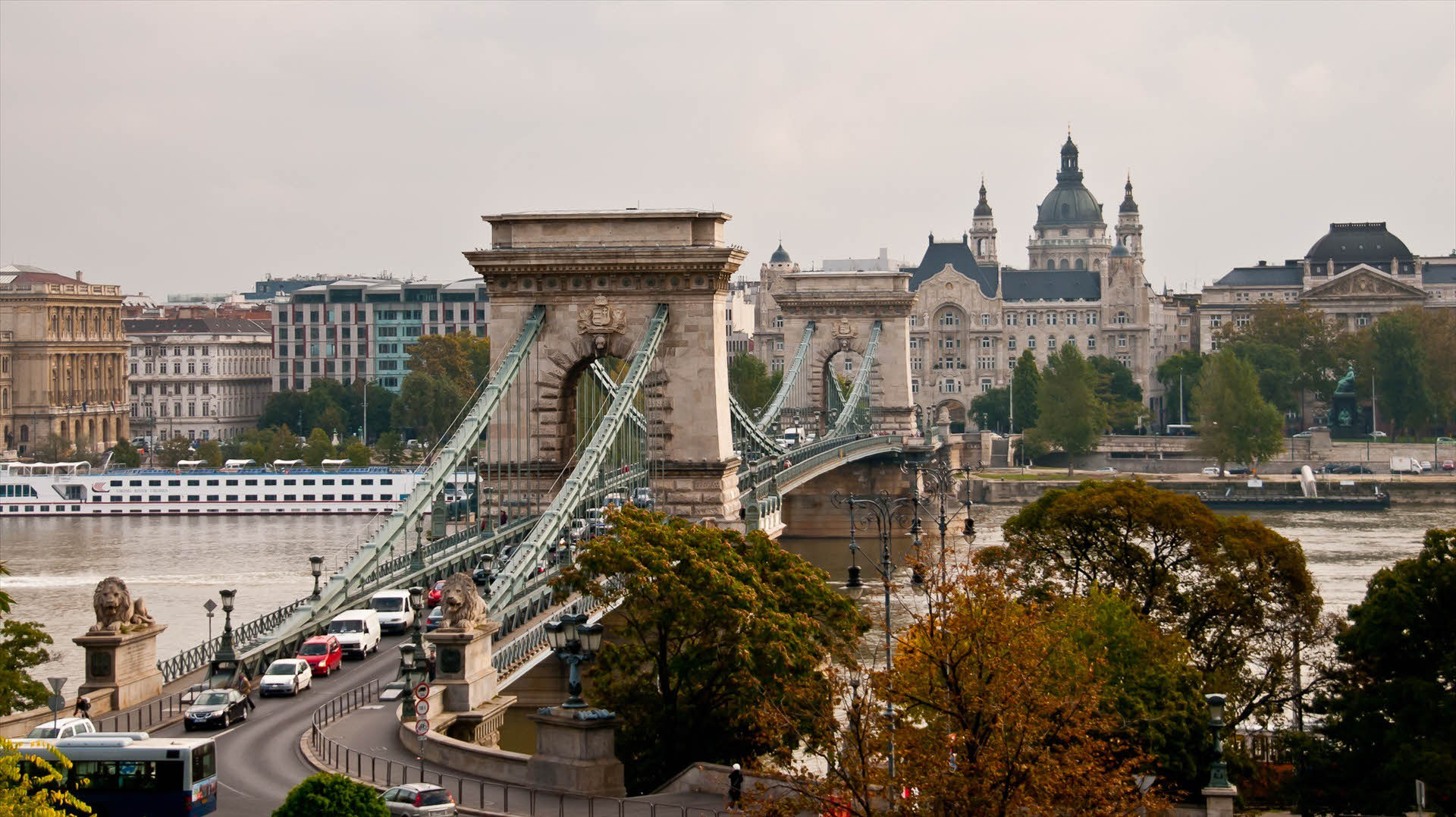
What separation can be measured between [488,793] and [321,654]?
30.8 feet

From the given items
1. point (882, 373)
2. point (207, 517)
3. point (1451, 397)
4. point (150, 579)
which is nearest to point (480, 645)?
point (150, 579)

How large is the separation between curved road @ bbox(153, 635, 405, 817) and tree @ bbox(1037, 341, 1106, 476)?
84.9 meters

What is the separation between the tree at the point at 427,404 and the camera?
406 feet

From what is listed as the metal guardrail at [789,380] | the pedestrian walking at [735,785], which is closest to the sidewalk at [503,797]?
the pedestrian walking at [735,785]

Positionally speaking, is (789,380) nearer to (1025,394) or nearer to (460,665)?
(1025,394)

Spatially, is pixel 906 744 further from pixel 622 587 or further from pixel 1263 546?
pixel 1263 546

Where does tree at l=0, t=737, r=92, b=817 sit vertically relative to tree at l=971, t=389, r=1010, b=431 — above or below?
below

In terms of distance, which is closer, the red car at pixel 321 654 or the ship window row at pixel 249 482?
the red car at pixel 321 654

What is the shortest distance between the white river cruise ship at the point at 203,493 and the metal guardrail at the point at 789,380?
19.7m

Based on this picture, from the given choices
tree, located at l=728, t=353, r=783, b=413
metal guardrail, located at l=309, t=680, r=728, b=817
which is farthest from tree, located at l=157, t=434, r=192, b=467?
metal guardrail, located at l=309, t=680, r=728, b=817

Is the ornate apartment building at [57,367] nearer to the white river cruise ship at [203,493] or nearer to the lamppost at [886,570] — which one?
the white river cruise ship at [203,493]

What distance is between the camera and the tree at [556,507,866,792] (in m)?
31.1

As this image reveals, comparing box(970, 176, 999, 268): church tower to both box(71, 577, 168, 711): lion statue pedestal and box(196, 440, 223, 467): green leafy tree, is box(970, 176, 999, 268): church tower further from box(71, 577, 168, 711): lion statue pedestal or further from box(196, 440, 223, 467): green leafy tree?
box(71, 577, 168, 711): lion statue pedestal

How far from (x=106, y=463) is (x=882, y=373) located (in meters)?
49.8
